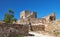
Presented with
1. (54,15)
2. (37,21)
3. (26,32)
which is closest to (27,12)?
(54,15)

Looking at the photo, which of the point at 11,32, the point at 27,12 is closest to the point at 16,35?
the point at 11,32

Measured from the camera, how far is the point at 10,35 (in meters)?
10.1

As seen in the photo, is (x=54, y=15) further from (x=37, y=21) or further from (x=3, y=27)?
(x=3, y=27)

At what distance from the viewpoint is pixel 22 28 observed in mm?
12234

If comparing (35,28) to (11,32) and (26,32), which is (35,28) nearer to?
(26,32)

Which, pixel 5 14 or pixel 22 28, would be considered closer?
pixel 22 28

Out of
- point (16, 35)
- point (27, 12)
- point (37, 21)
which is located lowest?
point (16, 35)

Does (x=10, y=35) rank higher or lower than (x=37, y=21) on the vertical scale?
lower

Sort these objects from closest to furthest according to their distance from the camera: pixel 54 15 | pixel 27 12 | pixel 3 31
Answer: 1. pixel 3 31
2. pixel 54 15
3. pixel 27 12

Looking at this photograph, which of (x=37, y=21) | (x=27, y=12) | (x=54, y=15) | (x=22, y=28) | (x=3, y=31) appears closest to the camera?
(x=3, y=31)

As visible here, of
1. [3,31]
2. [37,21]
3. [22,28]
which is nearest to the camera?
[3,31]

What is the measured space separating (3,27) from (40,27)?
12.2 m

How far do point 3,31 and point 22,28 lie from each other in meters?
2.43

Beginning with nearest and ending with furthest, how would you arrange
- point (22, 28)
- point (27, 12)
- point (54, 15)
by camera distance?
1. point (22, 28)
2. point (54, 15)
3. point (27, 12)
